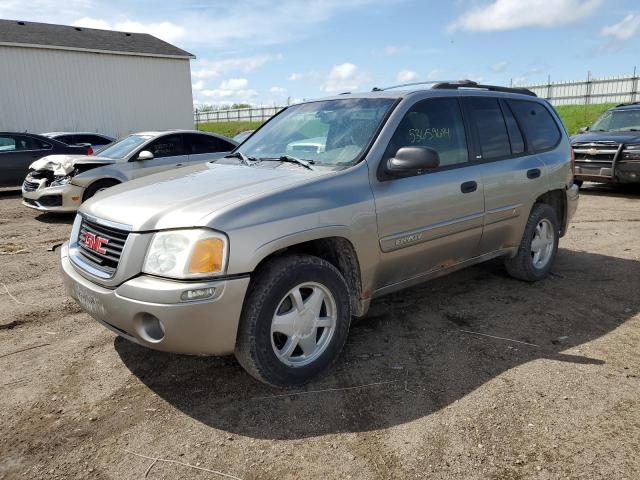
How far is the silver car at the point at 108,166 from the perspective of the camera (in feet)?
28.0

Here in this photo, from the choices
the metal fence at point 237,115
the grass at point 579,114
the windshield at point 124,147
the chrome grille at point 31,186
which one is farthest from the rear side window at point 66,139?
the metal fence at point 237,115

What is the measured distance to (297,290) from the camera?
312 centimetres

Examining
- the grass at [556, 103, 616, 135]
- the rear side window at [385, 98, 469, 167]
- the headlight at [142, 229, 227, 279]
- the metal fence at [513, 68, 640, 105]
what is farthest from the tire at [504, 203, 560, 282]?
the metal fence at [513, 68, 640, 105]

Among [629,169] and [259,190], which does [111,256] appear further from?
[629,169]

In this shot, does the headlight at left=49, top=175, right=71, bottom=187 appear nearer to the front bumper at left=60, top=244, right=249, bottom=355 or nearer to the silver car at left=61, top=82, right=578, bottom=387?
the silver car at left=61, top=82, right=578, bottom=387

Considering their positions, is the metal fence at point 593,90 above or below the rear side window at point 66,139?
above

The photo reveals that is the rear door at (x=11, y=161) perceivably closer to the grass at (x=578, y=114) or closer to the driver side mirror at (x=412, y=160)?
the driver side mirror at (x=412, y=160)

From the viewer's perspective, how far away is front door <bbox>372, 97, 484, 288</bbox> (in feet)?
11.8

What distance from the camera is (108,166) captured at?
8.66 m

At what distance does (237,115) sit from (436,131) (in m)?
43.8

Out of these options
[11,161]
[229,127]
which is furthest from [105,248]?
[229,127]

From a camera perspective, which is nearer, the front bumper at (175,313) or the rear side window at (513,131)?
the front bumper at (175,313)

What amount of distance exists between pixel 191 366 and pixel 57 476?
3.81ft

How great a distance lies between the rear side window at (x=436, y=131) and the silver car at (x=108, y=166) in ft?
18.9
